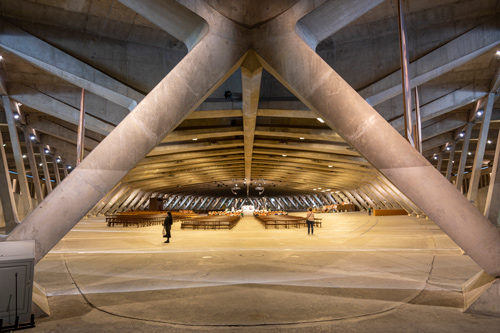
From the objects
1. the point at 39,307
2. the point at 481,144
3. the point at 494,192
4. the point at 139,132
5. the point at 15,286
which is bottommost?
the point at 39,307

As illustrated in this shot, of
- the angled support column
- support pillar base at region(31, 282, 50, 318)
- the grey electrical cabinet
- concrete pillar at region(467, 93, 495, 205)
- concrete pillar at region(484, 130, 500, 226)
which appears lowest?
support pillar base at region(31, 282, 50, 318)

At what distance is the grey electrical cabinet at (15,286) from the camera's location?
3.92 m

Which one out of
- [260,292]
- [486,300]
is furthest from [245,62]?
[486,300]

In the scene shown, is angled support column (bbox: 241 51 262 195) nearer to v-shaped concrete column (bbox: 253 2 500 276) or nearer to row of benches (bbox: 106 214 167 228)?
v-shaped concrete column (bbox: 253 2 500 276)

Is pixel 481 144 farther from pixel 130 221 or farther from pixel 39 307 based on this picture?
pixel 130 221

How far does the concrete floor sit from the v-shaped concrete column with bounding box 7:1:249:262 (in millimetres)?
1269

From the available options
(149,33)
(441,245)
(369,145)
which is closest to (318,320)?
(369,145)

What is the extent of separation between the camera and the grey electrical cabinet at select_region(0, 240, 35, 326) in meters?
3.92

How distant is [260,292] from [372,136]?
3248 mm

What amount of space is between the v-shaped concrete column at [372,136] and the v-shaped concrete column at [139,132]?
773 millimetres

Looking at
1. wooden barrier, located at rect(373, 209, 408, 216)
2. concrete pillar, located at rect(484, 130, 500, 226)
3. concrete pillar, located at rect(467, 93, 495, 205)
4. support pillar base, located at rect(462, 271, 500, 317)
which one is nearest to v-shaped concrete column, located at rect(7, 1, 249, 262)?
support pillar base, located at rect(462, 271, 500, 317)

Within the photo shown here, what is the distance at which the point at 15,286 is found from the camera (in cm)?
397

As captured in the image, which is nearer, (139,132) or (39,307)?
(39,307)

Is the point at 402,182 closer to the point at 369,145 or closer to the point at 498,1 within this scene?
the point at 369,145
